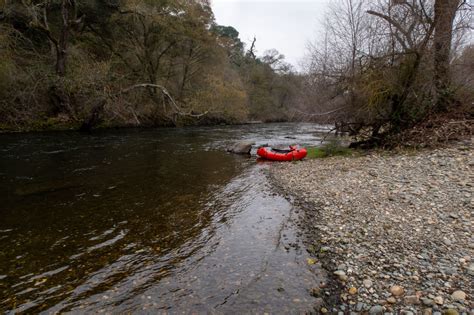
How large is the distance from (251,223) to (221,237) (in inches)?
38.8

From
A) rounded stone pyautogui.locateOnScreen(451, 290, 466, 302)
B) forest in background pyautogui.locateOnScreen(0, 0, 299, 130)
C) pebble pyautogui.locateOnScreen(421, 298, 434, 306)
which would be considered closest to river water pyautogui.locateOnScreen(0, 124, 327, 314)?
pebble pyautogui.locateOnScreen(421, 298, 434, 306)

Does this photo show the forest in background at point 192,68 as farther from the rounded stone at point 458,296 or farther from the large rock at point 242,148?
the rounded stone at point 458,296

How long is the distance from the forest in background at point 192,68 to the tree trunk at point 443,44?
39 mm

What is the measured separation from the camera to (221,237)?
19.9ft

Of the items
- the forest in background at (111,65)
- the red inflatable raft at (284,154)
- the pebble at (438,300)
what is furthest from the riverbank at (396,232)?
the forest in background at (111,65)

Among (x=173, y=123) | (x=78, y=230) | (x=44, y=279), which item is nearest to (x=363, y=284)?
(x=44, y=279)

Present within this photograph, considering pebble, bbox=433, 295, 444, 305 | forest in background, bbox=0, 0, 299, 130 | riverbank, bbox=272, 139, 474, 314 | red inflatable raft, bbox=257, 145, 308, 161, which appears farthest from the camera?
forest in background, bbox=0, 0, 299, 130

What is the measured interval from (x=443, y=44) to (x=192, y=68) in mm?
25792

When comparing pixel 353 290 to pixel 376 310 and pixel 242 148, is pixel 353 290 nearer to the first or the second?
pixel 376 310

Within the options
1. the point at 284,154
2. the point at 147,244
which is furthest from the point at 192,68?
the point at 147,244

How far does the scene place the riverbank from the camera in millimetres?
3789

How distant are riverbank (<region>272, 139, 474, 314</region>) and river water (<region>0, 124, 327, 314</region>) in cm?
51

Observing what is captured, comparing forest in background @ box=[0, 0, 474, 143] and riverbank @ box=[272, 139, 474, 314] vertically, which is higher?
forest in background @ box=[0, 0, 474, 143]

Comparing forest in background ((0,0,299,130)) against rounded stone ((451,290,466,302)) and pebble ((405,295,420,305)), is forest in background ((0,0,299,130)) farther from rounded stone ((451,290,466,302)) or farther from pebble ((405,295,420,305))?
rounded stone ((451,290,466,302))
